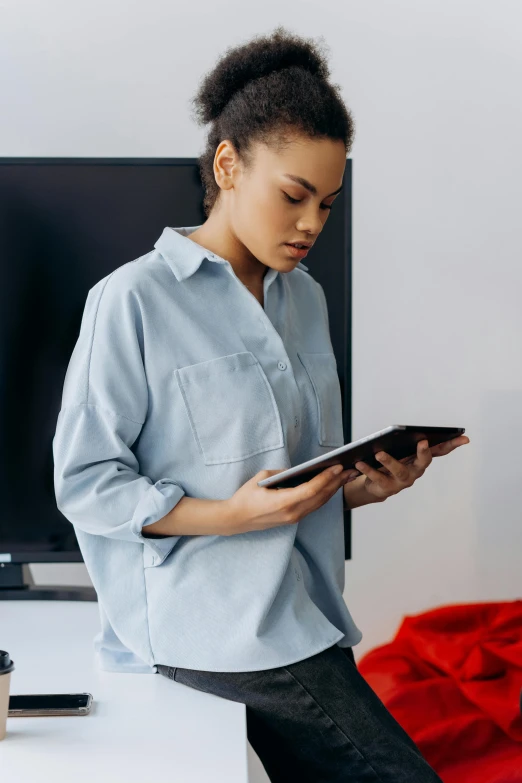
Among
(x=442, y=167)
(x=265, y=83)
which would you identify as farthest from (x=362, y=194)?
(x=265, y=83)

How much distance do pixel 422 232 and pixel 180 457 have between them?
1236 mm

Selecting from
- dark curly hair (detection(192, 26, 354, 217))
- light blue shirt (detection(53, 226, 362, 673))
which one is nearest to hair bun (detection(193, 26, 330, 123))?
dark curly hair (detection(192, 26, 354, 217))

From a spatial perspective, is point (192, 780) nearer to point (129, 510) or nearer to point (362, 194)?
point (129, 510)

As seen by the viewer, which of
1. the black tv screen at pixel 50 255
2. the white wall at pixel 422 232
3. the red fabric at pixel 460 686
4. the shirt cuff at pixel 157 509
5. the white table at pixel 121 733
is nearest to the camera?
the white table at pixel 121 733

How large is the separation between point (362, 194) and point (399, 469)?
3.77 feet

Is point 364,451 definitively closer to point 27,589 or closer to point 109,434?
point 109,434

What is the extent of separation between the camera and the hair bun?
1220 millimetres

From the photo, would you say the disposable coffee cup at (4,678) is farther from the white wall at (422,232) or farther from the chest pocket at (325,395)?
the white wall at (422,232)

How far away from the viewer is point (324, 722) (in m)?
1.11

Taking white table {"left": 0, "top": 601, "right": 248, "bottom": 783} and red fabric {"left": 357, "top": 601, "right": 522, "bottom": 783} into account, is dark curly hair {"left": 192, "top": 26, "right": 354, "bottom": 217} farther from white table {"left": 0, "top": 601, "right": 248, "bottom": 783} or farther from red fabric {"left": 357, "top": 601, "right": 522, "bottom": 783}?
red fabric {"left": 357, "top": 601, "right": 522, "bottom": 783}

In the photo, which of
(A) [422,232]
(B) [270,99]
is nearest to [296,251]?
(B) [270,99]

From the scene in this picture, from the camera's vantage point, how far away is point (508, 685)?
1.69 meters

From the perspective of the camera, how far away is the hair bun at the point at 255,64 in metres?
1.22

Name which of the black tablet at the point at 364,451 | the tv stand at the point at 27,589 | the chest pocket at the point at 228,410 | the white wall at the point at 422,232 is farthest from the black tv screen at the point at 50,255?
the black tablet at the point at 364,451
